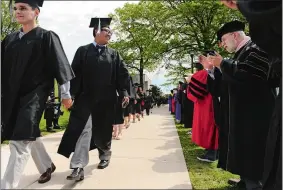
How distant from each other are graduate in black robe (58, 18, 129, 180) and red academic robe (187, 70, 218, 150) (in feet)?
4.50

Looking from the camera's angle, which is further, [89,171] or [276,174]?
[89,171]

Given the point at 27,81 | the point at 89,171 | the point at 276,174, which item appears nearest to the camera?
the point at 276,174

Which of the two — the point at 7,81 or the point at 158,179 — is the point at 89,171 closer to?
the point at 158,179

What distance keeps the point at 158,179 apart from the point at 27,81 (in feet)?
6.46

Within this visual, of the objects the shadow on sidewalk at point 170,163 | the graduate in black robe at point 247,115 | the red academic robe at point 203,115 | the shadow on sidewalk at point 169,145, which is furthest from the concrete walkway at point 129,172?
the graduate in black robe at point 247,115

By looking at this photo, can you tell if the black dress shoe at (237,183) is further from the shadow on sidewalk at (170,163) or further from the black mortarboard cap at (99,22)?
the black mortarboard cap at (99,22)

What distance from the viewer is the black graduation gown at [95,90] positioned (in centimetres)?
473

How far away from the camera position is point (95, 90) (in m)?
4.85

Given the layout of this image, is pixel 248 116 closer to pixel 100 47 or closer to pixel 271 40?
pixel 271 40

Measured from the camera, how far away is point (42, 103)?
354 cm

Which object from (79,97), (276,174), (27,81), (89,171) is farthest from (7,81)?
(276,174)

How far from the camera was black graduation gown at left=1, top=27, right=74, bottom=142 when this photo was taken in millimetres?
3387

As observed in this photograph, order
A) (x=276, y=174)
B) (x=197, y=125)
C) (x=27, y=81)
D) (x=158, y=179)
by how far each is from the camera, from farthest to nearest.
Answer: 1. (x=197, y=125)
2. (x=158, y=179)
3. (x=27, y=81)
4. (x=276, y=174)

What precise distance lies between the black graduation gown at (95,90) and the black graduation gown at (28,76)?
0.97 meters
